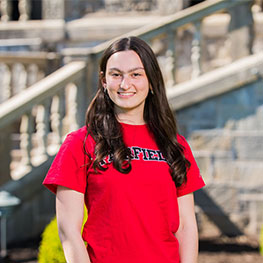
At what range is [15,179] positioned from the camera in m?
5.46

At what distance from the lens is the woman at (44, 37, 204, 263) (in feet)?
6.54

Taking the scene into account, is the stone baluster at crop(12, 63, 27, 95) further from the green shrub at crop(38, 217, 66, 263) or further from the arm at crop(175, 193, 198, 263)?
the arm at crop(175, 193, 198, 263)

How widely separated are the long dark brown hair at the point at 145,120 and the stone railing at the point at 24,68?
5.77 meters

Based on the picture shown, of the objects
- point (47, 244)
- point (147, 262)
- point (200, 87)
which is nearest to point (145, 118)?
point (147, 262)

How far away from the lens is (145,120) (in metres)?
2.31

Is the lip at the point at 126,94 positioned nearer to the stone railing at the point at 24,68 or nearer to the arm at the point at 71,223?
the arm at the point at 71,223

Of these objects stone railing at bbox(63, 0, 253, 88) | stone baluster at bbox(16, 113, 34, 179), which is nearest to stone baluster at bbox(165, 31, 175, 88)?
stone railing at bbox(63, 0, 253, 88)

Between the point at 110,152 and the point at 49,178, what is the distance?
27cm

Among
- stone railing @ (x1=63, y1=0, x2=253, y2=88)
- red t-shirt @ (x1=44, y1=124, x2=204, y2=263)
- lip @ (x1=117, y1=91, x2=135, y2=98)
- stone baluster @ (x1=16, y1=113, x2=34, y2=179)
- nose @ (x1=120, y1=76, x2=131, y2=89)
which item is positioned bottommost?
stone baluster @ (x1=16, y1=113, x2=34, y2=179)

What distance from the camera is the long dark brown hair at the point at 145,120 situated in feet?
6.76

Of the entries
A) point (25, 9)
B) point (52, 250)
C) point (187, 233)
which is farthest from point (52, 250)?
point (25, 9)

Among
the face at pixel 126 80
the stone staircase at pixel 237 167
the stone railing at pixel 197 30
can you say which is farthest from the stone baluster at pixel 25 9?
the face at pixel 126 80

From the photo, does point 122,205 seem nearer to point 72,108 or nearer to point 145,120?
point 145,120

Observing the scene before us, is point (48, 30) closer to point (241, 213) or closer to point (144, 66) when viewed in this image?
point (241, 213)
